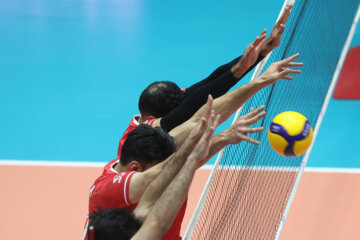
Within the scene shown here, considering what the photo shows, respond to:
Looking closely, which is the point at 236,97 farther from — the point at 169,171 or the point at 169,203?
the point at 169,203

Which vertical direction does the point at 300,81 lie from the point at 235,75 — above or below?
below

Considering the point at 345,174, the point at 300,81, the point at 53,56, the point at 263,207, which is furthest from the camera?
the point at 53,56

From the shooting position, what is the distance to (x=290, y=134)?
121 inches

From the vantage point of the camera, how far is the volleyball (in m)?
3.08

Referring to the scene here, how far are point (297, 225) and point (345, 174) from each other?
117 centimetres

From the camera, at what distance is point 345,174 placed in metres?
5.15

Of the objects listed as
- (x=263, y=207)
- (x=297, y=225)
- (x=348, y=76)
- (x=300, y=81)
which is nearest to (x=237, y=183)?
(x=263, y=207)

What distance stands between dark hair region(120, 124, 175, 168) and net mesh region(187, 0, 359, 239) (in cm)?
103

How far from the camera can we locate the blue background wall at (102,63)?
A: 19.0 feet

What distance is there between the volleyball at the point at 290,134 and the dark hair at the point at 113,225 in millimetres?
1434

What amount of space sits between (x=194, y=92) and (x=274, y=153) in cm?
215

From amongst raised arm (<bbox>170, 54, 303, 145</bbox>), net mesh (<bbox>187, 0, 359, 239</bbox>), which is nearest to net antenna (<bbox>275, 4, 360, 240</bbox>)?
net mesh (<bbox>187, 0, 359, 239</bbox>)

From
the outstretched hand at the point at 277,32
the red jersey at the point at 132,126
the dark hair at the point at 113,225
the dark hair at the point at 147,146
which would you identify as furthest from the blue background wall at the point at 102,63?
the dark hair at the point at 113,225

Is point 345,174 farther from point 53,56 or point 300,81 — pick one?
point 53,56
